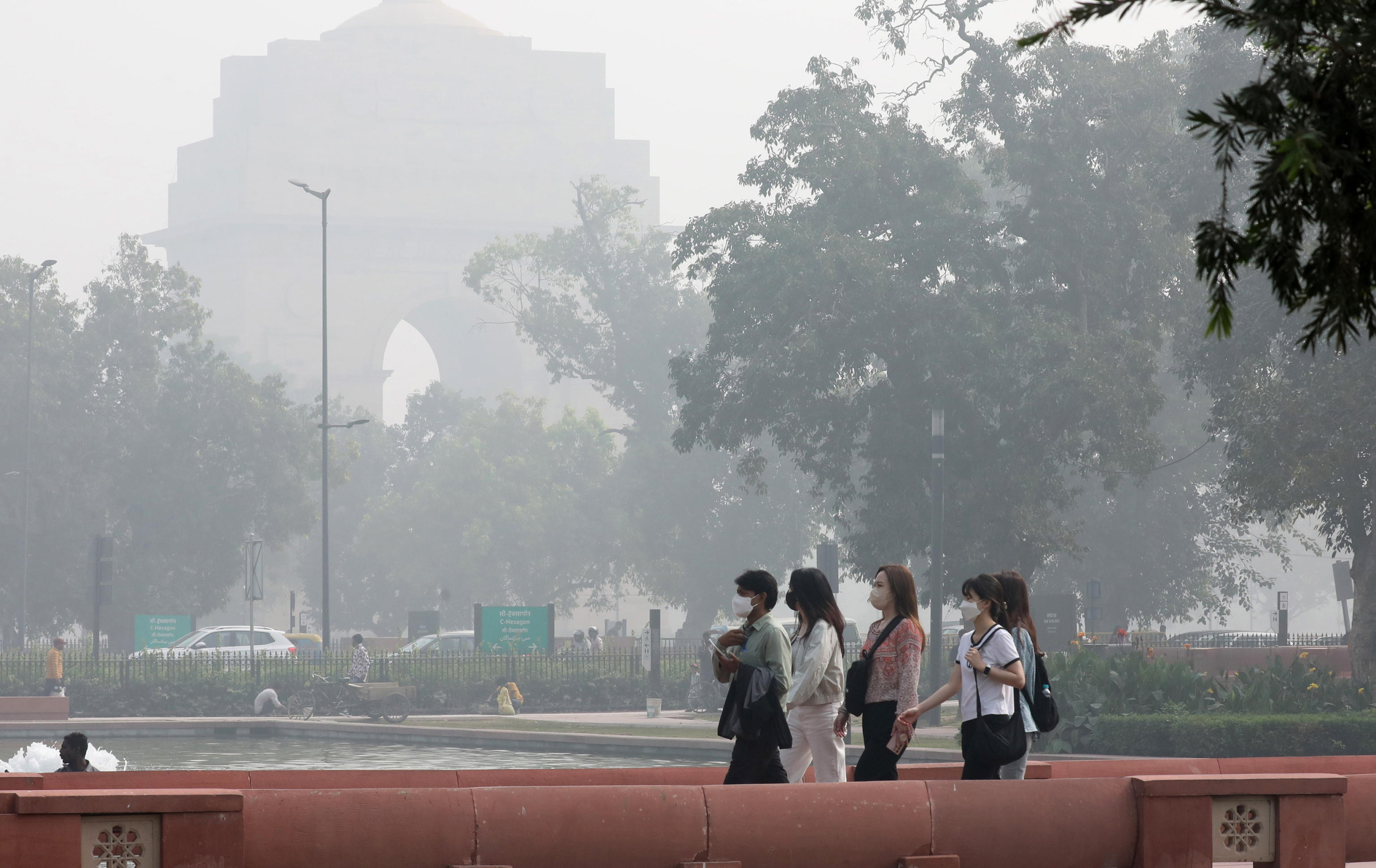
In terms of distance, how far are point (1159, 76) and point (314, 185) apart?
72.0 m

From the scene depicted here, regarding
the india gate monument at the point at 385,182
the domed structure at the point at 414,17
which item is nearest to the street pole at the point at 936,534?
the india gate monument at the point at 385,182

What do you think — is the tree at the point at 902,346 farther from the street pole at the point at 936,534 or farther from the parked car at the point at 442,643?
the parked car at the point at 442,643

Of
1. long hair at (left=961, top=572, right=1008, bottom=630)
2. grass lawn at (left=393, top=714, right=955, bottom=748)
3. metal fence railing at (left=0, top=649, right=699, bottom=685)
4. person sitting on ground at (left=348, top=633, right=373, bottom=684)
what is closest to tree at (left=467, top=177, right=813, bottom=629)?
metal fence railing at (left=0, top=649, right=699, bottom=685)

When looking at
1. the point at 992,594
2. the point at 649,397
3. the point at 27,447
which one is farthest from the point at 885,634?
the point at 649,397

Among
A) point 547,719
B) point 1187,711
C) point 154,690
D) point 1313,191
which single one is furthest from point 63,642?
point 1313,191

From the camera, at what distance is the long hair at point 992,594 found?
8219 mm

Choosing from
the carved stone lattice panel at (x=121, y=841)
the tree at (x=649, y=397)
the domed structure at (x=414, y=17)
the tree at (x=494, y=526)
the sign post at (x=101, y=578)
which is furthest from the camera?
the domed structure at (x=414, y=17)

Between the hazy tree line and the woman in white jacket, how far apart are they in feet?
56.8

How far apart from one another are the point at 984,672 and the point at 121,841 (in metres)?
3.75

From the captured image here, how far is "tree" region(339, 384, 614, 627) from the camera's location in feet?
202

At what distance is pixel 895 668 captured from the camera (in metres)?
8.41

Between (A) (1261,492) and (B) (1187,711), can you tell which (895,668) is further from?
(A) (1261,492)

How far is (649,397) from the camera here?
5825cm

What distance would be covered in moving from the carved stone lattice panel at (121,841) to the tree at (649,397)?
1711 inches
